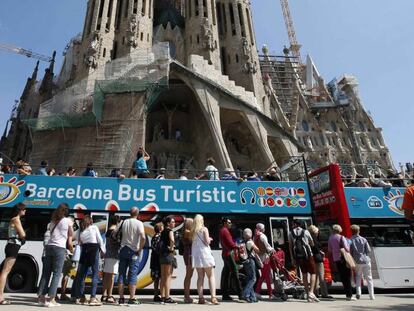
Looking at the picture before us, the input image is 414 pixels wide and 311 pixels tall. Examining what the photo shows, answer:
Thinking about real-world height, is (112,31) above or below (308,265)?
above

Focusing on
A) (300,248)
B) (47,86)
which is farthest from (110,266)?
(47,86)

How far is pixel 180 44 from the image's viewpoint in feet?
115

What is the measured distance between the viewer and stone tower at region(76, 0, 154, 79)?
28203 millimetres

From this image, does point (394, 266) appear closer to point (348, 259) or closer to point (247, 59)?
point (348, 259)

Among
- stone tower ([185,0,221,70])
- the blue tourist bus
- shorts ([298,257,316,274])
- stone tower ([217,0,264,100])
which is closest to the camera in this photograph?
shorts ([298,257,316,274])

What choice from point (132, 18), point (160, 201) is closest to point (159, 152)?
point (132, 18)

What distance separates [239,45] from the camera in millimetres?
34594

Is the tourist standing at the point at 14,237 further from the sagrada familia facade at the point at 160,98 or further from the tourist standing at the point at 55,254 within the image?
the sagrada familia facade at the point at 160,98

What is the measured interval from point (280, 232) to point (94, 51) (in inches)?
977

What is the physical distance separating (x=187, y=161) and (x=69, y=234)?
21919 mm

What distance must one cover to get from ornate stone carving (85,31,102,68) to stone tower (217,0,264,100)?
1316 centimetres

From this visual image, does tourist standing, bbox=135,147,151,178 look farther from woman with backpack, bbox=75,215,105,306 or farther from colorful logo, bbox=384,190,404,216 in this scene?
colorful logo, bbox=384,190,404,216

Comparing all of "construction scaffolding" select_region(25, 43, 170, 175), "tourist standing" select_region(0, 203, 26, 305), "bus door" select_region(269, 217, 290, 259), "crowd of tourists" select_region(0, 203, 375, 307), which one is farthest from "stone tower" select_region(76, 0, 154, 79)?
"crowd of tourists" select_region(0, 203, 375, 307)

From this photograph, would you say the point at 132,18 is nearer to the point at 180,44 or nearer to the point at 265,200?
the point at 180,44
